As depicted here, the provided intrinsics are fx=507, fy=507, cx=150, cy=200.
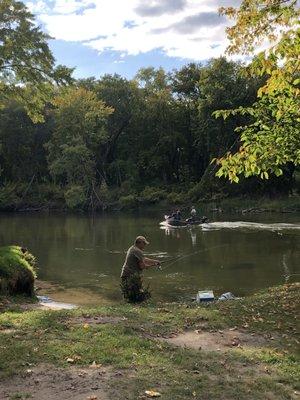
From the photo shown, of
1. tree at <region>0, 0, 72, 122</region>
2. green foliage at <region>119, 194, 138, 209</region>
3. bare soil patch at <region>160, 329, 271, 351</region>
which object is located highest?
tree at <region>0, 0, 72, 122</region>

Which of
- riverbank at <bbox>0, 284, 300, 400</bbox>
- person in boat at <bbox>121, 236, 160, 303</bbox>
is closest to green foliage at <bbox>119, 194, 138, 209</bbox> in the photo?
person in boat at <bbox>121, 236, 160, 303</bbox>

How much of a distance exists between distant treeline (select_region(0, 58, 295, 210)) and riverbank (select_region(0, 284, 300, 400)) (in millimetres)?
52291

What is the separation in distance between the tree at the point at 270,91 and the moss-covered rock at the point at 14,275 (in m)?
7.77

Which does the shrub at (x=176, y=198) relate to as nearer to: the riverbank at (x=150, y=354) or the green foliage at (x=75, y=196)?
the green foliage at (x=75, y=196)

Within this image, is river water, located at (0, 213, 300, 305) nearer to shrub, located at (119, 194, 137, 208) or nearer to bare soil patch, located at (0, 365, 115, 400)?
bare soil patch, located at (0, 365, 115, 400)

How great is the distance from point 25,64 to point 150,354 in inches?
800

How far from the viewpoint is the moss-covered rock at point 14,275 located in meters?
12.7

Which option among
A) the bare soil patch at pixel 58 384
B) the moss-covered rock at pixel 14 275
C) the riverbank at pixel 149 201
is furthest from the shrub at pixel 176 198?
the bare soil patch at pixel 58 384

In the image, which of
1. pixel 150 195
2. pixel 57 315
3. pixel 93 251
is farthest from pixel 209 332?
pixel 150 195

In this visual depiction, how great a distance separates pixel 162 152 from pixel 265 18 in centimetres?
7009

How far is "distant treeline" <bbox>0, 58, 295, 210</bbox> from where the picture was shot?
63.2 metres

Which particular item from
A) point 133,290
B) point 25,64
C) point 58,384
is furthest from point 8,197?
point 58,384

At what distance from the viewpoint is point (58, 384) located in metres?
6.05

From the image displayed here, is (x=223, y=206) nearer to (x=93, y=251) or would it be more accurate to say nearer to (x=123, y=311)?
(x=93, y=251)
